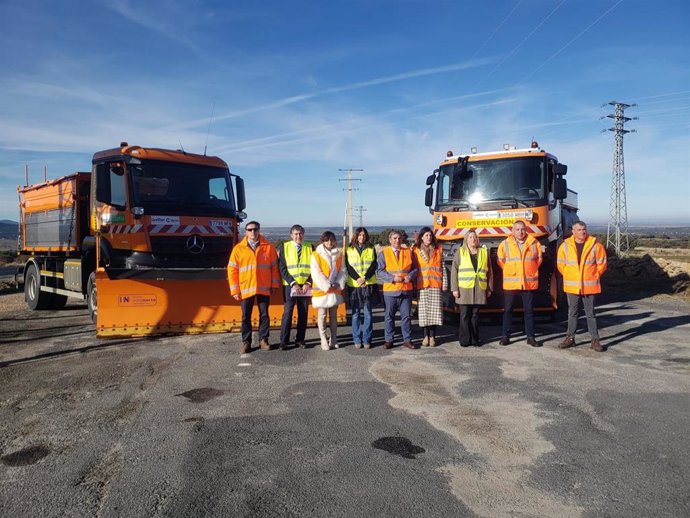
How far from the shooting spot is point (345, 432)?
4.61m

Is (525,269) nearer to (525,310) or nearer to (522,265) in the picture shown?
(522,265)

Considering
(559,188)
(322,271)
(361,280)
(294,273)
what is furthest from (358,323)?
(559,188)

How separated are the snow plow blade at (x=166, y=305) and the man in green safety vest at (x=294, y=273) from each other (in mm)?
1234

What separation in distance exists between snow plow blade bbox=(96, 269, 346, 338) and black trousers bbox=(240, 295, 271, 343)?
3.14ft

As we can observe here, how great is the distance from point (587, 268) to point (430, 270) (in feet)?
7.19

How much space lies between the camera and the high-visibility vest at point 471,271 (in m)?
8.23

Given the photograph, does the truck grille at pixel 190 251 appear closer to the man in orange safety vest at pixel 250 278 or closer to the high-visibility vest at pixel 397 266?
the man in orange safety vest at pixel 250 278

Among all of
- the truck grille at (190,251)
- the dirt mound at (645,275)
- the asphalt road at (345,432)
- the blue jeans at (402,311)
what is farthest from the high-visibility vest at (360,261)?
the dirt mound at (645,275)

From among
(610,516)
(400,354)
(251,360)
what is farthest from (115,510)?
(400,354)

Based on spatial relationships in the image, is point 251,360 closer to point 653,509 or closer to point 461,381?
point 461,381

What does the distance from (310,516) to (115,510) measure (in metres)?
1.17

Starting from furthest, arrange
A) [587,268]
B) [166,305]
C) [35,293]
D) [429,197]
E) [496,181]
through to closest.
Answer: [35,293], [429,197], [496,181], [166,305], [587,268]

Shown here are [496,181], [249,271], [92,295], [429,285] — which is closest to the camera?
[249,271]

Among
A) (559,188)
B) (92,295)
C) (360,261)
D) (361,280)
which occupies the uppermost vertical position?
(559,188)
